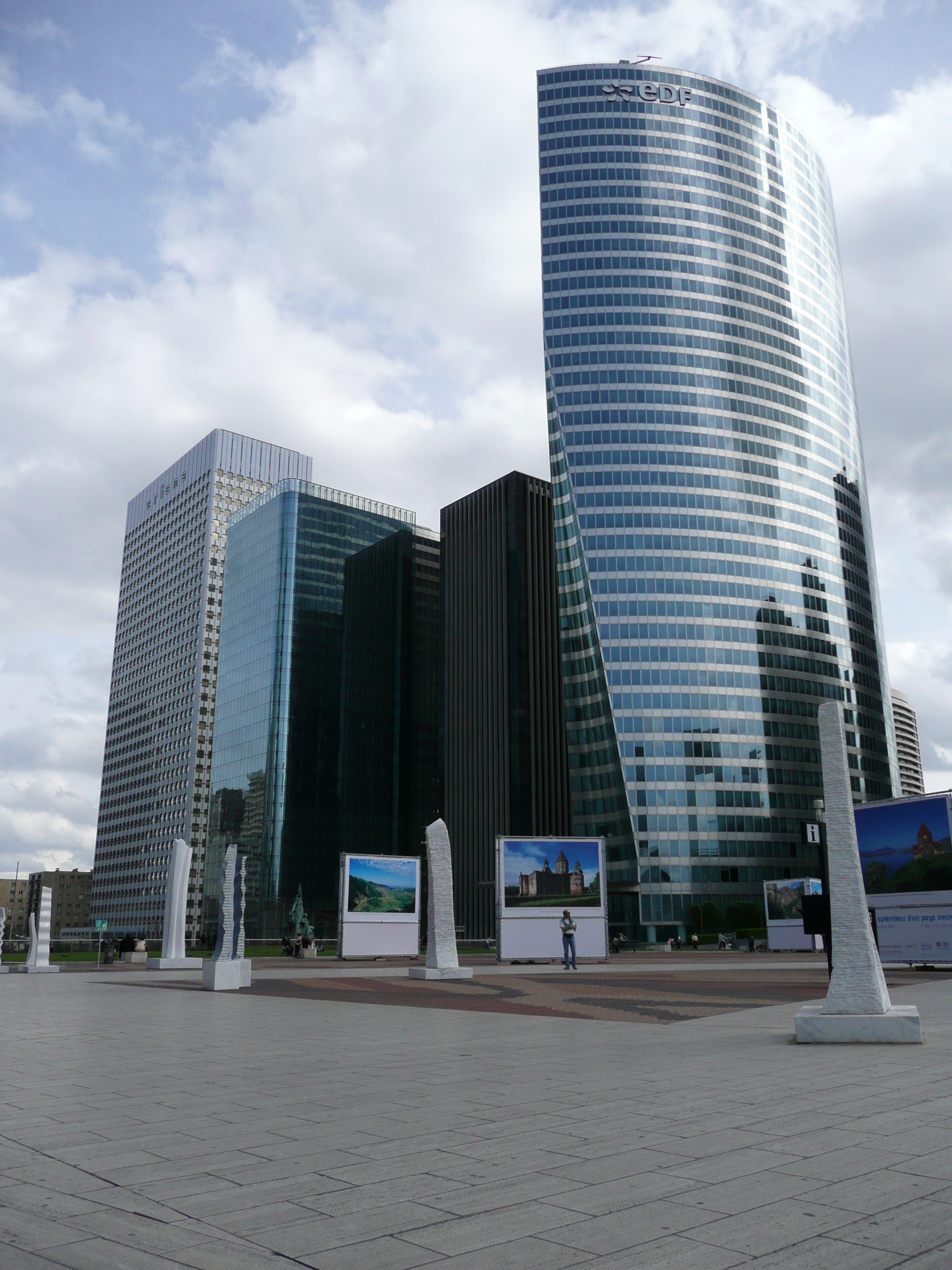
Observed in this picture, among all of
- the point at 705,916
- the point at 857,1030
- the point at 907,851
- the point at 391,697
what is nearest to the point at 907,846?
the point at 907,851

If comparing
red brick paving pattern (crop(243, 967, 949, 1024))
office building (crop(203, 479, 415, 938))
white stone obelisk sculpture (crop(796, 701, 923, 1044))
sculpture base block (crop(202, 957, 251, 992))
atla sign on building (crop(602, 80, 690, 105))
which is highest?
atla sign on building (crop(602, 80, 690, 105))

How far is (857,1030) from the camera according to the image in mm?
13273

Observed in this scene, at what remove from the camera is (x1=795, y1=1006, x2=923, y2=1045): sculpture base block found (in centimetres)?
1316

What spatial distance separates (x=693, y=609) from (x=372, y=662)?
45.6 m

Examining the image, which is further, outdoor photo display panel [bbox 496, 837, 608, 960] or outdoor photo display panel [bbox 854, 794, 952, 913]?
outdoor photo display panel [bbox 496, 837, 608, 960]

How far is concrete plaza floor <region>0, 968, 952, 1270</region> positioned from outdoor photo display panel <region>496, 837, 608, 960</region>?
96.6 feet

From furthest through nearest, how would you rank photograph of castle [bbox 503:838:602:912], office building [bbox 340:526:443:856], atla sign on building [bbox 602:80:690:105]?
office building [bbox 340:526:443:856], atla sign on building [bbox 602:80:690:105], photograph of castle [bbox 503:838:602:912]

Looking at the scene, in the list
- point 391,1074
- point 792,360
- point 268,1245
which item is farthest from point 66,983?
point 792,360

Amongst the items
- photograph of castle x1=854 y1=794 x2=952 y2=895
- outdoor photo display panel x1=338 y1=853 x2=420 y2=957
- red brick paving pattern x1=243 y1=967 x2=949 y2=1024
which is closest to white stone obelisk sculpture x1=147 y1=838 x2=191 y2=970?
outdoor photo display panel x1=338 y1=853 x2=420 y2=957

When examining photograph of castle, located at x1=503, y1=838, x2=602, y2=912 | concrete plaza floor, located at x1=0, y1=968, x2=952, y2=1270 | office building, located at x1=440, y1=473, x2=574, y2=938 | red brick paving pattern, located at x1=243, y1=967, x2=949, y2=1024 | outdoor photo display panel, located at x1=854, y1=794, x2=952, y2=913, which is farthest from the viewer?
office building, located at x1=440, y1=473, x2=574, y2=938

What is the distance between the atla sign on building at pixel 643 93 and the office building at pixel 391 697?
207ft

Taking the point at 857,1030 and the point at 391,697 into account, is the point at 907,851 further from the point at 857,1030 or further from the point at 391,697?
the point at 391,697

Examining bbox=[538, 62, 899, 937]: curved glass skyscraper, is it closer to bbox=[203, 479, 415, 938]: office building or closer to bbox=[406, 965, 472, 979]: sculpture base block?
bbox=[203, 479, 415, 938]: office building

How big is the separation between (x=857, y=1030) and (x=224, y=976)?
18.3 m
